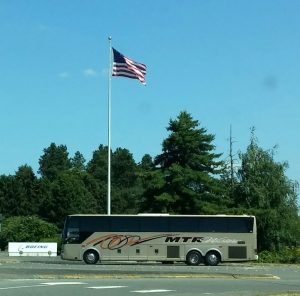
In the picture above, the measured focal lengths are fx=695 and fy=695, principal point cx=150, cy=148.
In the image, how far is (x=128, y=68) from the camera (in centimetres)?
4316

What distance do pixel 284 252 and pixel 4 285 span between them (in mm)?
31116

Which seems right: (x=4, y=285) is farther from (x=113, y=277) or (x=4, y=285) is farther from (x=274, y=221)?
(x=274, y=221)

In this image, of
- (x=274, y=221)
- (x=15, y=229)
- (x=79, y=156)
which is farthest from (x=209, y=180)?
(x=79, y=156)

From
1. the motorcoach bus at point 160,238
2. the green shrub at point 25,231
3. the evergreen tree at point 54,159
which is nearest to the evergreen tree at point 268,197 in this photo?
the motorcoach bus at point 160,238

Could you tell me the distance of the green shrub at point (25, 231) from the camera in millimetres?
74375

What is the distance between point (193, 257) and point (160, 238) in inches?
89.6

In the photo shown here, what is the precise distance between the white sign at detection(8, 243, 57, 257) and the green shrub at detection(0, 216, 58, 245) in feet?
49.8

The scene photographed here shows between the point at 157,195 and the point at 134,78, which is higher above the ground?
the point at 134,78

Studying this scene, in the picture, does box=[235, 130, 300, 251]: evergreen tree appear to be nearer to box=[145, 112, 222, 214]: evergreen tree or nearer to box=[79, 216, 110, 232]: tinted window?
box=[145, 112, 222, 214]: evergreen tree

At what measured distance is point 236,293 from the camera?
2008cm

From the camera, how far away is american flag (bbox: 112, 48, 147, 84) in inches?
1689

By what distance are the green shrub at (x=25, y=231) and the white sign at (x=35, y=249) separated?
49.8 ft

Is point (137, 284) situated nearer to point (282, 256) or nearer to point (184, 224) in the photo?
point (184, 224)

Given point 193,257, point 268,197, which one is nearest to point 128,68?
point 193,257
